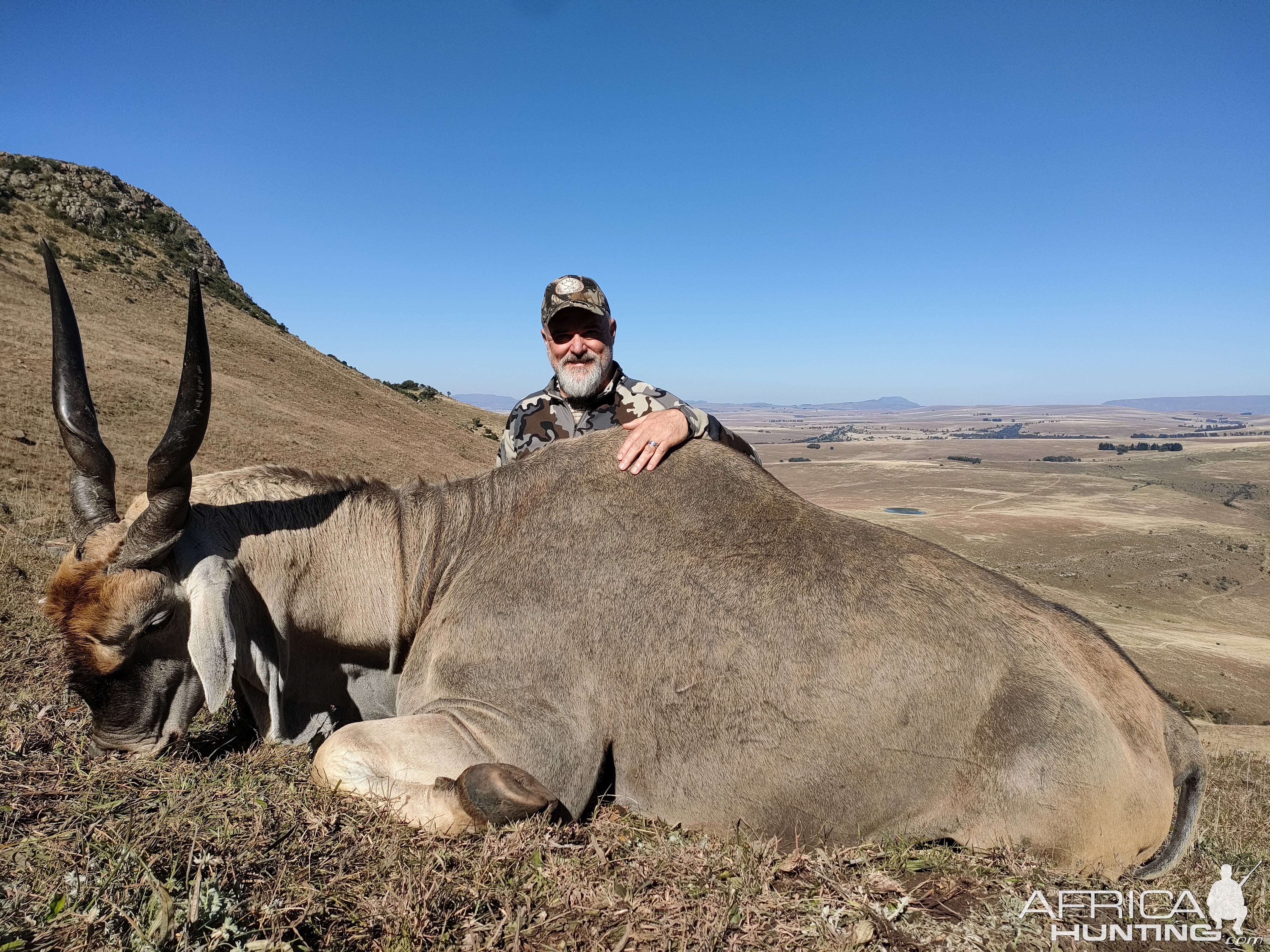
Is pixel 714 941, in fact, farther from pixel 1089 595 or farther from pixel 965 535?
pixel 965 535

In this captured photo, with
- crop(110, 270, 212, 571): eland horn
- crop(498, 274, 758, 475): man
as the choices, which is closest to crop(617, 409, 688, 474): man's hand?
crop(498, 274, 758, 475): man

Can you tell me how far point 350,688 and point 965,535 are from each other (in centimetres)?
6887

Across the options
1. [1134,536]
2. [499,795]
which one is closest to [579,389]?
[499,795]

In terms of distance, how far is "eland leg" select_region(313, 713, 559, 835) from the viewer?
11.1 feet

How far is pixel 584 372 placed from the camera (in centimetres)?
688

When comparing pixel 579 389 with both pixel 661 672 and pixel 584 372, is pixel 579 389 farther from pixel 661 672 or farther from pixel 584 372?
pixel 661 672

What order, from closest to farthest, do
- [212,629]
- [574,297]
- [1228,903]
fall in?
[1228,903]
[212,629]
[574,297]

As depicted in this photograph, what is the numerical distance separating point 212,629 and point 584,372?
4.05 m

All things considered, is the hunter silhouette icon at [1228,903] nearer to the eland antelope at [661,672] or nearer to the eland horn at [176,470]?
the eland antelope at [661,672]

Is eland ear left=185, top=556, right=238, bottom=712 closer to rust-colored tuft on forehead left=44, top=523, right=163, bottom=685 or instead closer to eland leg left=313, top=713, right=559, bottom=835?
rust-colored tuft on forehead left=44, top=523, right=163, bottom=685

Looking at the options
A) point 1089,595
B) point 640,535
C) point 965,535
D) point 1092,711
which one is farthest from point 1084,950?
point 965,535

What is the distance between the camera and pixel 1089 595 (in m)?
45.0

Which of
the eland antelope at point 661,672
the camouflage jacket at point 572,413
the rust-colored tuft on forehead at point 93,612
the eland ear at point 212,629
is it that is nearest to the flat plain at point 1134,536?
the camouflage jacket at point 572,413

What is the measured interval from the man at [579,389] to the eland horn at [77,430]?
3.13 metres
